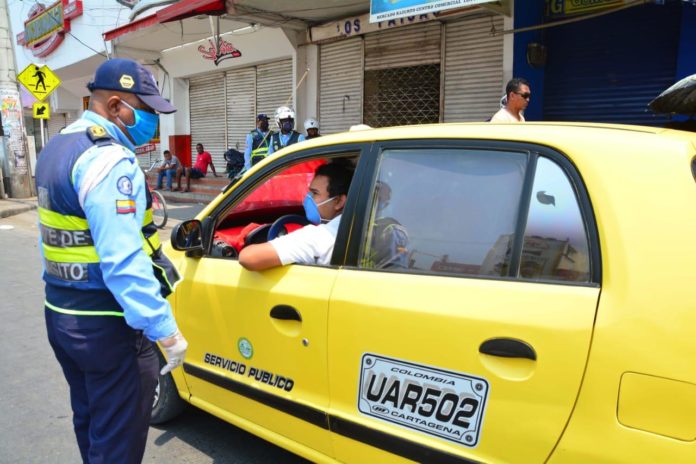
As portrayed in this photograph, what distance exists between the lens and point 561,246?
164cm

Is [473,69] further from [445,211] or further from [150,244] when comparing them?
[150,244]

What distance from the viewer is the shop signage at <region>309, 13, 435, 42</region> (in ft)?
30.6

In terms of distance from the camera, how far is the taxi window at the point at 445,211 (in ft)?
5.83

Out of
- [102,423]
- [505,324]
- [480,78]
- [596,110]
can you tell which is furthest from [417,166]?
[480,78]

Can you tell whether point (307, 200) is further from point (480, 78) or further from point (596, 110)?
point (480, 78)

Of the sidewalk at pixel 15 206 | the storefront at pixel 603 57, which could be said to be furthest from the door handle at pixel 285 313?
the sidewalk at pixel 15 206

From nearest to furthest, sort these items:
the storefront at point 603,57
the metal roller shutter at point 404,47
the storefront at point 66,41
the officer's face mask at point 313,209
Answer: the officer's face mask at point 313,209 < the storefront at point 603,57 < the metal roller shutter at point 404,47 < the storefront at point 66,41

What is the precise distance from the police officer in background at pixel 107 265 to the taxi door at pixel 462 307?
712mm

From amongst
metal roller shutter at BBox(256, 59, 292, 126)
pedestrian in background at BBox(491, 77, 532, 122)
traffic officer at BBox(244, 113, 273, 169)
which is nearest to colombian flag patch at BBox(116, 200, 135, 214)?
pedestrian in background at BBox(491, 77, 532, 122)

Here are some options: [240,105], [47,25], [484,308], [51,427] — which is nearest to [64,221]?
[484,308]

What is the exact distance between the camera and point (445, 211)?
6.32 feet

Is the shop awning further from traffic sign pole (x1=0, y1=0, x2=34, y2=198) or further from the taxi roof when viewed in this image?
the taxi roof

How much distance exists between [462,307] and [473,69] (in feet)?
25.6

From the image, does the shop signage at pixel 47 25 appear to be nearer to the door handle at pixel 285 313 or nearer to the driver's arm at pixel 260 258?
the driver's arm at pixel 260 258
